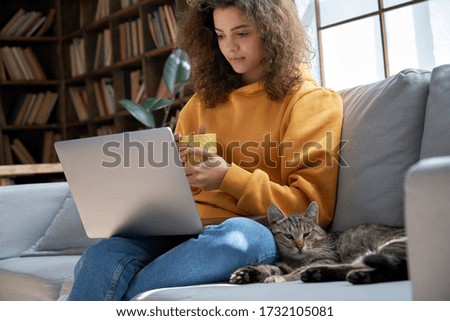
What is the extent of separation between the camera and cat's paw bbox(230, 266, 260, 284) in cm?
149

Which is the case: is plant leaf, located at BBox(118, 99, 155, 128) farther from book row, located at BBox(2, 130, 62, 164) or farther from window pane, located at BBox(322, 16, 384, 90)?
book row, located at BBox(2, 130, 62, 164)

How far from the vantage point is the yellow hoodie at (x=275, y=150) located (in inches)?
69.6

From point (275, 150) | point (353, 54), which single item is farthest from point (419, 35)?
point (275, 150)

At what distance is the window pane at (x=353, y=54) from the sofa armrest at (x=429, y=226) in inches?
91.1

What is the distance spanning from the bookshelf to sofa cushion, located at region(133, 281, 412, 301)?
333cm

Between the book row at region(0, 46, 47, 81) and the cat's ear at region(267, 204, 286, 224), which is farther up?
the book row at region(0, 46, 47, 81)

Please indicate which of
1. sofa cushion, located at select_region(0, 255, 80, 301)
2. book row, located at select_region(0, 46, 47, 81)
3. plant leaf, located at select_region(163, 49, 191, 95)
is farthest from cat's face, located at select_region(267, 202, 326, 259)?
book row, located at select_region(0, 46, 47, 81)

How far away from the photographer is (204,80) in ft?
6.90

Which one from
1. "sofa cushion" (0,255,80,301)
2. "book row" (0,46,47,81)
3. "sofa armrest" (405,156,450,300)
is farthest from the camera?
"book row" (0,46,47,81)

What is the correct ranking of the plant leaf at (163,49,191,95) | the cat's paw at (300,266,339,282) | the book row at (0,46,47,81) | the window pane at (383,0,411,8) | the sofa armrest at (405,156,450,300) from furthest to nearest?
1. the book row at (0,46,47,81)
2. the plant leaf at (163,49,191,95)
3. the window pane at (383,0,411,8)
4. the cat's paw at (300,266,339,282)
5. the sofa armrest at (405,156,450,300)

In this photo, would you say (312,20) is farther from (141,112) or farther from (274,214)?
(274,214)

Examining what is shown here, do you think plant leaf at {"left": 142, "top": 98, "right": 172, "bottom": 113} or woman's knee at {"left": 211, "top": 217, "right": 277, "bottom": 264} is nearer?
woman's knee at {"left": 211, "top": 217, "right": 277, "bottom": 264}

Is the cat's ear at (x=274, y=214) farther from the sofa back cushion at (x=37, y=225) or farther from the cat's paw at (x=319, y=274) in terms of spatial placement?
the sofa back cushion at (x=37, y=225)

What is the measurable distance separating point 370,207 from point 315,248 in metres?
0.18
